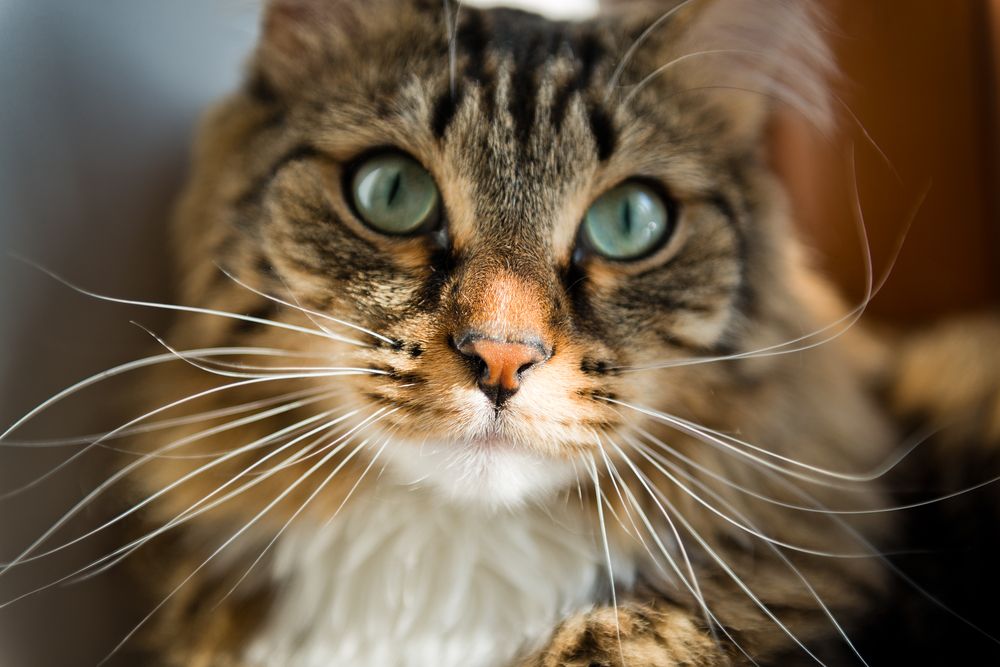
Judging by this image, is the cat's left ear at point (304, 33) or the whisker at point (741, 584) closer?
the whisker at point (741, 584)

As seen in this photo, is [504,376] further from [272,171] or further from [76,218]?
[76,218]

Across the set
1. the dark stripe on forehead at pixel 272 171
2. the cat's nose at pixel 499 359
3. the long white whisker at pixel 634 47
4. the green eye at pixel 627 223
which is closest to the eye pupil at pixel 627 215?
the green eye at pixel 627 223

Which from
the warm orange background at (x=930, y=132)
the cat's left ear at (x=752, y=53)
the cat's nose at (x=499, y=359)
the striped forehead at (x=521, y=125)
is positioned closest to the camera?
the cat's nose at (x=499, y=359)

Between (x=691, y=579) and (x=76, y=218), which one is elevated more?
(x=76, y=218)

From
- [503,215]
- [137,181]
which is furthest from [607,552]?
[137,181]

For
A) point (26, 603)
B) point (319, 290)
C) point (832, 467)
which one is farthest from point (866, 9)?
point (26, 603)

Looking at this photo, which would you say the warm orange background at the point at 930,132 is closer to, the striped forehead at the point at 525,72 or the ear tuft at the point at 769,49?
the ear tuft at the point at 769,49

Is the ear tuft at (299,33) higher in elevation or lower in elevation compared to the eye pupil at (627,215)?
higher
